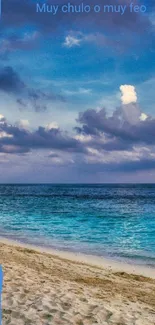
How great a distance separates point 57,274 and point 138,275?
2.76 metres

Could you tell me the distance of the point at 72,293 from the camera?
26.8ft

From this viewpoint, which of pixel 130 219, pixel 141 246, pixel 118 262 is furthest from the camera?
pixel 130 219

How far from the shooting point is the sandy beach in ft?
21.3

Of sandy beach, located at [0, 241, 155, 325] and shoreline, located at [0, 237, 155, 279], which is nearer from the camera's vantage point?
sandy beach, located at [0, 241, 155, 325]

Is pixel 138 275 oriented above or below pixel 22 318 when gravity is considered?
below

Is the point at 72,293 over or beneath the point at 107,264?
over

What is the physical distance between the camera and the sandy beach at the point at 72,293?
6496 mm

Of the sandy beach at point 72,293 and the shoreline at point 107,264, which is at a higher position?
the sandy beach at point 72,293

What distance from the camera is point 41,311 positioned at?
6.66 metres

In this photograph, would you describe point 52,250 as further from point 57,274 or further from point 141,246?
point 57,274

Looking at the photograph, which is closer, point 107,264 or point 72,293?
point 72,293

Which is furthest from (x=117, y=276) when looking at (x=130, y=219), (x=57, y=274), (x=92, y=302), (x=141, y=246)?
(x=130, y=219)

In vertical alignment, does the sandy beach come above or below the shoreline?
above

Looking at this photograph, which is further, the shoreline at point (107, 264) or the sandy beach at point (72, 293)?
the shoreline at point (107, 264)
